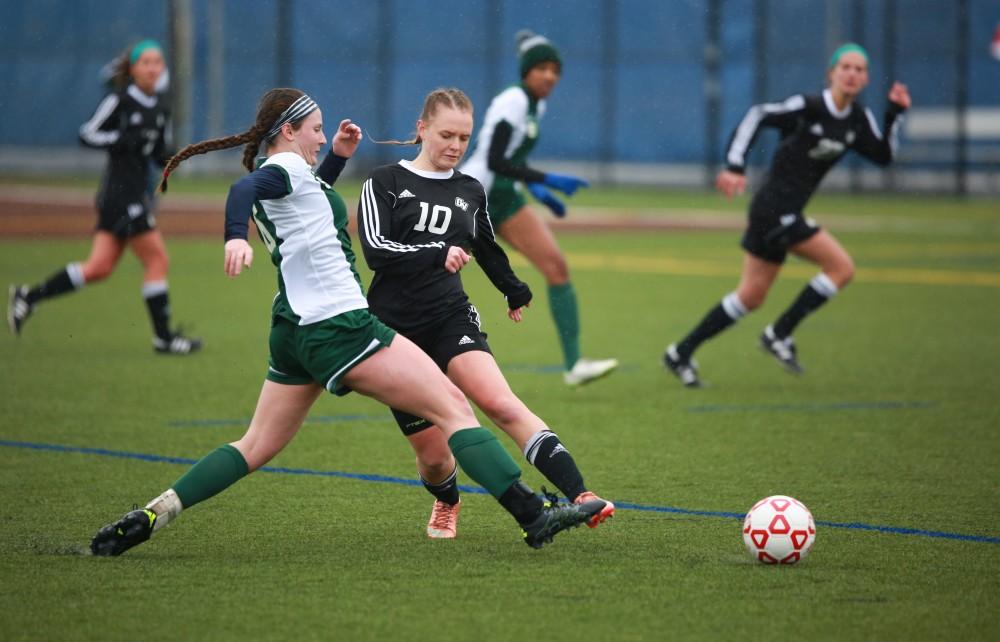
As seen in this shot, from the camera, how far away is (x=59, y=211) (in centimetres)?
2720

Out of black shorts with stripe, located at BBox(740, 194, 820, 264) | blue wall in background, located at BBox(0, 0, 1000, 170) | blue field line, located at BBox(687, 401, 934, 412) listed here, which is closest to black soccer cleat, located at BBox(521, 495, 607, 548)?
blue field line, located at BBox(687, 401, 934, 412)

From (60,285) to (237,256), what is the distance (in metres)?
7.63

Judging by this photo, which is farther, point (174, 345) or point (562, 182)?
point (174, 345)

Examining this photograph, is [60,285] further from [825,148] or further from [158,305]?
[825,148]

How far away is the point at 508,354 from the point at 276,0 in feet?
81.6

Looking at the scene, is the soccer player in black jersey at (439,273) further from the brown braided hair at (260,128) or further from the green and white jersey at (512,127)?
the green and white jersey at (512,127)

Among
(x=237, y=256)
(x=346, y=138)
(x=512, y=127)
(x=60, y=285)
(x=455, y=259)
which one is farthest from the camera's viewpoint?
(x=60, y=285)

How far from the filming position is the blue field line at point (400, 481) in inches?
243

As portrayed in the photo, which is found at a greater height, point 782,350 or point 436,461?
point 436,461

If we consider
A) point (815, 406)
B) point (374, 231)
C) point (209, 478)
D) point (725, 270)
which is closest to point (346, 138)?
point (374, 231)

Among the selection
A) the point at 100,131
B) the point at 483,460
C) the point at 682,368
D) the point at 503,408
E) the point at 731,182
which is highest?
the point at 100,131

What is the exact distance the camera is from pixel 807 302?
10867mm

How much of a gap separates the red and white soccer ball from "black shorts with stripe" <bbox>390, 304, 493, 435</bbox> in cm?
119

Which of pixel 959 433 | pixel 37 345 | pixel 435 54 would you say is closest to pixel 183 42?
pixel 435 54
